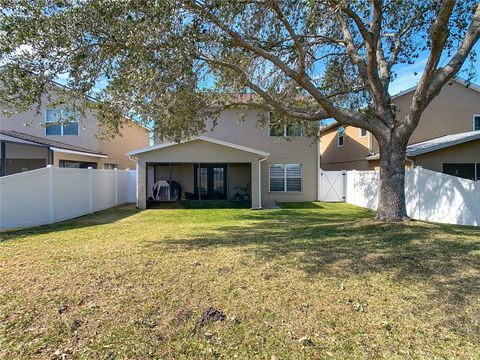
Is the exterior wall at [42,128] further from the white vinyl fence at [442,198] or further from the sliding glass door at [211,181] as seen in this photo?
the white vinyl fence at [442,198]

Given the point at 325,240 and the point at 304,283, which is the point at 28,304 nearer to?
the point at 304,283

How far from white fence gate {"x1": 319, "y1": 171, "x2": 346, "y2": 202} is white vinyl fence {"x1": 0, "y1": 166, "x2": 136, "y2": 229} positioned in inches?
454

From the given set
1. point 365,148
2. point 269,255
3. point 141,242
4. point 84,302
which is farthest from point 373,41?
point 365,148

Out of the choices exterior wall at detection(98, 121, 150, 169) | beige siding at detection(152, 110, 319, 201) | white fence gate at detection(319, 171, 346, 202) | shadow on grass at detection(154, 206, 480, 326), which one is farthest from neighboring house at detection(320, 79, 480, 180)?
exterior wall at detection(98, 121, 150, 169)

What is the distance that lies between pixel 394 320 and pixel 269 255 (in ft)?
8.92

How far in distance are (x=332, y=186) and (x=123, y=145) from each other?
14077 millimetres

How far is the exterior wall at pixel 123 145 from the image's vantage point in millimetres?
19297

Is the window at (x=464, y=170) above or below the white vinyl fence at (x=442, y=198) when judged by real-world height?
above

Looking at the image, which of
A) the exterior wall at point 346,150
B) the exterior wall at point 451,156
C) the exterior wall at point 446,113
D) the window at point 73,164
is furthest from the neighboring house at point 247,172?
the exterior wall at point 451,156

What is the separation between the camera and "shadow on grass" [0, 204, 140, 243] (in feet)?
27.1

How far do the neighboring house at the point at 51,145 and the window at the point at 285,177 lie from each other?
731cm

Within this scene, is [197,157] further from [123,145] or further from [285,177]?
[123,145]

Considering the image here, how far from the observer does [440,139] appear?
52.8 feet

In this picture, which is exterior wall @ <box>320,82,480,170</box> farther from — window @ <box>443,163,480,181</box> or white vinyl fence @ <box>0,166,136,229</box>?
white vinyl fence @ <box>0,166,136,229</box>
